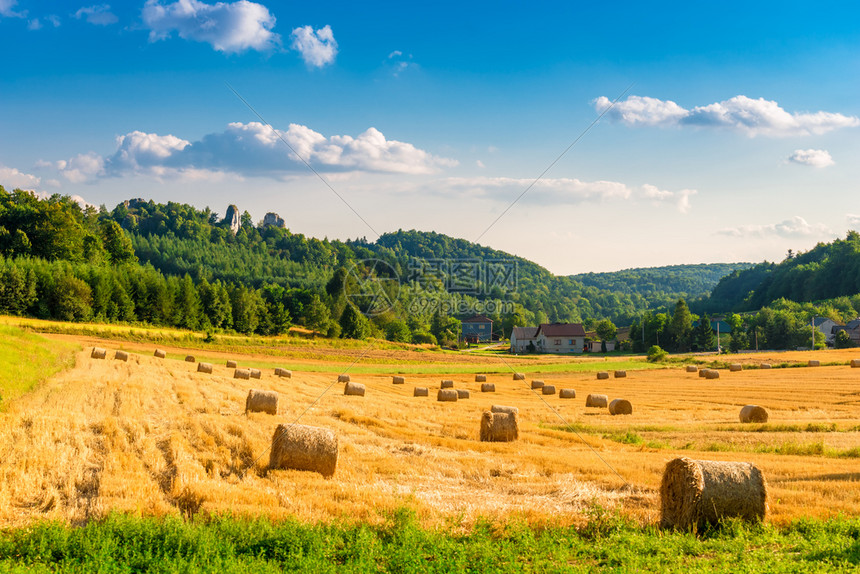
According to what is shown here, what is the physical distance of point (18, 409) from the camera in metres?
16.3

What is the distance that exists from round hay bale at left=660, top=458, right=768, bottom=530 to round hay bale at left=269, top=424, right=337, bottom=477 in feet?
19.8

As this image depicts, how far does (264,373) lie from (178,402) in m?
18.8

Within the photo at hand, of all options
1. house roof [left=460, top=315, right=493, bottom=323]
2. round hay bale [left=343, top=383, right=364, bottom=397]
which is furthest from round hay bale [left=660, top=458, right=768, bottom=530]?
house roof [left=460, top=315, right=493, bottom=323]

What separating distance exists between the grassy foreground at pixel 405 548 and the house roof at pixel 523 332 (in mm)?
93179

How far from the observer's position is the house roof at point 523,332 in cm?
10075

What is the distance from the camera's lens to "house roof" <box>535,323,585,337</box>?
10425 centimetres

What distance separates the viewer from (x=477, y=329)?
110 metres

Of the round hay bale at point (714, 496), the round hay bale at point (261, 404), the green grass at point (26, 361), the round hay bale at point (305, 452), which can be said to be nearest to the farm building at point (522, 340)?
the green grass at point (26, 361)

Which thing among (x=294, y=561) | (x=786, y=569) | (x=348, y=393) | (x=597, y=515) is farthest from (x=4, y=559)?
(x=348, y=393)

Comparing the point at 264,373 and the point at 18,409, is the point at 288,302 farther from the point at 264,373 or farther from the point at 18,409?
the point at 18,409

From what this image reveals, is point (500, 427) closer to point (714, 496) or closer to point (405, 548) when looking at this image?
point (714, 496)
